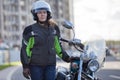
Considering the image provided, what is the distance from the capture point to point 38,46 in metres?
6.53

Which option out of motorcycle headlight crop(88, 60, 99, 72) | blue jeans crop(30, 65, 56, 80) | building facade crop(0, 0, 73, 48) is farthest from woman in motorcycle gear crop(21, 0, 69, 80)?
building facade crop(0, 0, 73, 48)

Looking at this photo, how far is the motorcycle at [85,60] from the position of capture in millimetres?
6812

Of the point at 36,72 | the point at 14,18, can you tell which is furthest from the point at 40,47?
the point at 14,18

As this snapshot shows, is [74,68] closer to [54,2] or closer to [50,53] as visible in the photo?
[50,53]

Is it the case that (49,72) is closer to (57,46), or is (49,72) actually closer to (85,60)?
(57,46)

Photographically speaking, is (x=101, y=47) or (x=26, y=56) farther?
(x=101, y=47)

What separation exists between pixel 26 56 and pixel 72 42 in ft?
2.79

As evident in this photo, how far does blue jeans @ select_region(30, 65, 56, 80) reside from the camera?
6.58 metres

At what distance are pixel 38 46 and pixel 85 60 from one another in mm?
756

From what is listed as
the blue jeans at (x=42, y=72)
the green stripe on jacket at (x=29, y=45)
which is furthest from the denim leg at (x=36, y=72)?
the green stripe on jacket at (x=29, y=45)

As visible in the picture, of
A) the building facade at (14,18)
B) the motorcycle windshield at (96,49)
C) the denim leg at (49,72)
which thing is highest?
the motorcycle windshield at (96,49)

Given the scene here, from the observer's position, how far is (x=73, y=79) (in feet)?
22.5

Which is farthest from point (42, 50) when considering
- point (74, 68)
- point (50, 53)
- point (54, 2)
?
point (54, 2)

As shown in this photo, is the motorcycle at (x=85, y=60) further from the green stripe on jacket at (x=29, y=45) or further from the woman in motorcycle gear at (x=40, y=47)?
the green stripe on jacket at (x=29, y=45)
